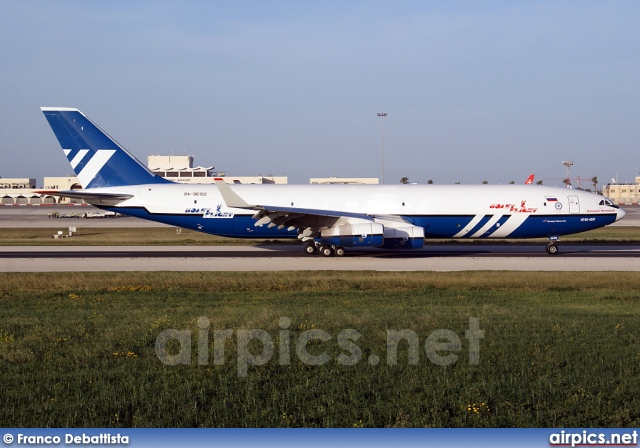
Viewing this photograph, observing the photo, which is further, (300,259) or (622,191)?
(622,191)

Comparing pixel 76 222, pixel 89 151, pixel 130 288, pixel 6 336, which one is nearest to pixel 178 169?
pixel 76 222

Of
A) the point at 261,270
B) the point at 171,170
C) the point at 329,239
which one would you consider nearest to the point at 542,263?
the point at 329,239

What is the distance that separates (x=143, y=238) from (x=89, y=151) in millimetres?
11674

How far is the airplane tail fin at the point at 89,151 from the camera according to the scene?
3594 centimetres

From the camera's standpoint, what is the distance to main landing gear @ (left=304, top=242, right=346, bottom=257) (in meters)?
35.2

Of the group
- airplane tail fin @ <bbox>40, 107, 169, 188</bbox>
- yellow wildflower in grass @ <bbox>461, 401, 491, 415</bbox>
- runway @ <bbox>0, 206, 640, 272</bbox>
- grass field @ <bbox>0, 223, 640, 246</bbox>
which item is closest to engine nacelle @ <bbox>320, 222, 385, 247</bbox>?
runway @ <bbox>0, 206, 640, 272</bbox>

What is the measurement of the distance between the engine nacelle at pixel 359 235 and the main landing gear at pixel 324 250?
1.58 m

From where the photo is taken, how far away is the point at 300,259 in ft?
109

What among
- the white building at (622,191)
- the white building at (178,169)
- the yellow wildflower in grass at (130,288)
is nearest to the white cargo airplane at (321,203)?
the yellow wildflower in grass at (130,288)

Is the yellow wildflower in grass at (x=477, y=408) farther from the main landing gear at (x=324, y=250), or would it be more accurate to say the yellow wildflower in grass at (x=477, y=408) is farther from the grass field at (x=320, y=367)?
the main landing gear at (x=324, y=250)

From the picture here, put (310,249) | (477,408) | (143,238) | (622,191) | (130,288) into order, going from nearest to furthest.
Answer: (477,408), (130,288), (310,249), (143,238), (622,191)

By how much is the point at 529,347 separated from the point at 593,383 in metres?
2.19

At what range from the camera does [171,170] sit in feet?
394

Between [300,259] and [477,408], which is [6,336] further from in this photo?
[300,259]
